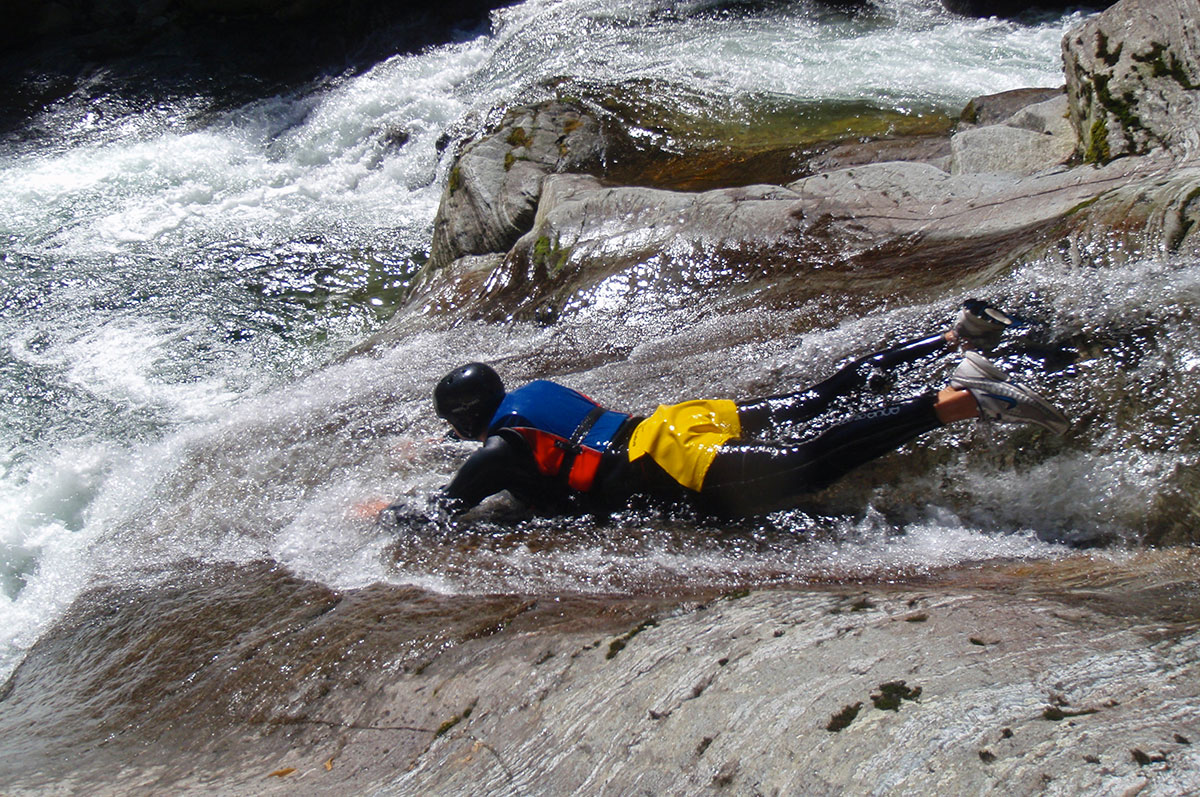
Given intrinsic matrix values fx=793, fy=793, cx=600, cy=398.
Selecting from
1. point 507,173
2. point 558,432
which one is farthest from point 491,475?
point 507,173

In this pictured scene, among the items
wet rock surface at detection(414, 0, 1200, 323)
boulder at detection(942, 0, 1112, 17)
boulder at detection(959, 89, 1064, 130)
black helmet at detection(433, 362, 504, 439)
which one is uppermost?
boulder at detection(942, 0, 1112, 17)

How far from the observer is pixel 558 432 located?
4.19m

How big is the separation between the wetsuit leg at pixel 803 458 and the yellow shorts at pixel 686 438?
7 cm

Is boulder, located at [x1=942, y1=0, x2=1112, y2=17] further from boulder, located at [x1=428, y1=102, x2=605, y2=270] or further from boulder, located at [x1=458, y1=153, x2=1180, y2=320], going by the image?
boulder, located at [x1=458, y1=153, x2=1180, y2=320]

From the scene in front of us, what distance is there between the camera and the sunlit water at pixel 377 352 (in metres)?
3.70

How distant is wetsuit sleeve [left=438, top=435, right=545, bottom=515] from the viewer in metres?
4.11

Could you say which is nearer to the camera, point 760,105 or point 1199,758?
point 1199,758

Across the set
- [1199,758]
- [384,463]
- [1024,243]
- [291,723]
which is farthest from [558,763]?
[1024,243]

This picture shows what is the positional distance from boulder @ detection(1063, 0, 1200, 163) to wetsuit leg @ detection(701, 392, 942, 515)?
334 centimetres

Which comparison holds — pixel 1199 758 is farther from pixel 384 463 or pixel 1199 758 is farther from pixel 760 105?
pixel 760 105

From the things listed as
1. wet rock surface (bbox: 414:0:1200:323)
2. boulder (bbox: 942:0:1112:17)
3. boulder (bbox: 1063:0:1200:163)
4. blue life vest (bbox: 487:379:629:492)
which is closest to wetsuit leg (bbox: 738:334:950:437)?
blue life vest (bbox: 487:379:629:492)

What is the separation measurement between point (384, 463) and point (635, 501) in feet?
6.69

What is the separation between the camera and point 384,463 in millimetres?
5363

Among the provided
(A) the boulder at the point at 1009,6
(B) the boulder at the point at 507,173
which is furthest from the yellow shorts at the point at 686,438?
(A) the boulder at the point at 1009,6
